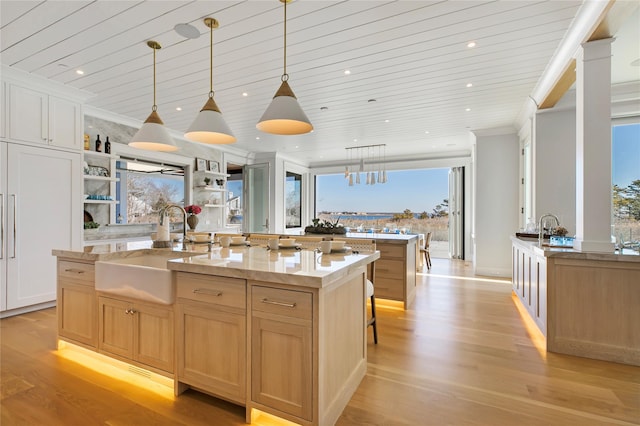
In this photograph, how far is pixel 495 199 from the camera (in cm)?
572

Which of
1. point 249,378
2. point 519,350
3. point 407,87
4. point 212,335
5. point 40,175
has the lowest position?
point 519,350

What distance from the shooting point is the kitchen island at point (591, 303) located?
2.43m

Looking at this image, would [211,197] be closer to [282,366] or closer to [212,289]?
[212,289]

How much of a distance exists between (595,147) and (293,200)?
7.29m

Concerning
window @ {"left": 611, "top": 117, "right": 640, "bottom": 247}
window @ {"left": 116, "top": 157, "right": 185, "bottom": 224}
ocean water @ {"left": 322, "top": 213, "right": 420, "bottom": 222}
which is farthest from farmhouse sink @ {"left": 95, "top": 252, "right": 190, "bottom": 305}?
ocean water @ {"left": 322, "top": 213, "right": 420, "bottom": 222}

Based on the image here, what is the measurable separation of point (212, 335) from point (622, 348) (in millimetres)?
3191

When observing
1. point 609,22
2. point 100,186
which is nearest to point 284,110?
point 609,22

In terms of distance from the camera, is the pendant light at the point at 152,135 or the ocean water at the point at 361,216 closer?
the pendant light at the point at 152,135

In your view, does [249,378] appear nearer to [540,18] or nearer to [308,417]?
[308,417]

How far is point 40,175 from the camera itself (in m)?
3.71

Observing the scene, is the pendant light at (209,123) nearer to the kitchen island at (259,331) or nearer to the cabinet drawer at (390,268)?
the kitchen island at (259,331)

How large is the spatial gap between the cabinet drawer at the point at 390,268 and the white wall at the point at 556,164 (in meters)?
2.24

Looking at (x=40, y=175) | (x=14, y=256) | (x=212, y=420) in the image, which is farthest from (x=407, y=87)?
(x=14, y=256)

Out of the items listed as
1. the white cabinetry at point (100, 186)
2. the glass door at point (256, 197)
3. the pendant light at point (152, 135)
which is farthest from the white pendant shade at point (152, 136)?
the glass door at point (256, 197)
